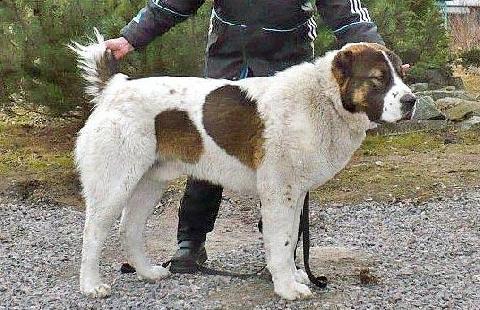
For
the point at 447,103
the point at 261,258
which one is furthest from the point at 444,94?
the point at 261,258

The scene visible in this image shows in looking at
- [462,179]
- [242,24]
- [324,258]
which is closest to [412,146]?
[462,179]

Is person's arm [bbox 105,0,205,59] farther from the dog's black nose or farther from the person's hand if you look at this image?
the dog's black nose

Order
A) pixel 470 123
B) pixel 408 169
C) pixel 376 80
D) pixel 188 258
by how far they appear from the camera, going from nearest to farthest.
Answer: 1. pixel 376 80
2. pixel 188 258
3. pixel 408 169
4. pixel 470 123

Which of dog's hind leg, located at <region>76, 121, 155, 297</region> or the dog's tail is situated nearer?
dog's hind leg, located at <region>76, 121, 155, 297</region>

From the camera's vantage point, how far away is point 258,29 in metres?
5.35

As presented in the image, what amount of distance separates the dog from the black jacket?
36 centimetres

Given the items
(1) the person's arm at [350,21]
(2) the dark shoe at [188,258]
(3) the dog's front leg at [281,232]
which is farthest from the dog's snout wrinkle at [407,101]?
(2) the dark shoe at [188,258]

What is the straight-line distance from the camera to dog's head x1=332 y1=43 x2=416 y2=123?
457 centimetres

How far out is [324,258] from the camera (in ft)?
19.7

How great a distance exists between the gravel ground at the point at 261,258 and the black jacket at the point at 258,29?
4.52 feet

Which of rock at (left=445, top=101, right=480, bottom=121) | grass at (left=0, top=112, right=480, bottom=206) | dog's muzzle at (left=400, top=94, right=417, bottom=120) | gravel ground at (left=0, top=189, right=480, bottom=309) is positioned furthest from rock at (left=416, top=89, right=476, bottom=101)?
dog's muzzle at (left=400, top=94, right=417, bottom=120)

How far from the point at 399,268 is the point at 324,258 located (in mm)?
517

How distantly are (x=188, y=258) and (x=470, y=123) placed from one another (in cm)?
652

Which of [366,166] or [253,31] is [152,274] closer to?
[253,31]
